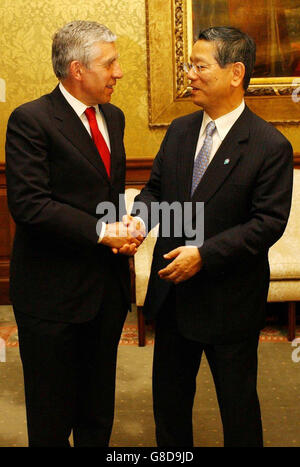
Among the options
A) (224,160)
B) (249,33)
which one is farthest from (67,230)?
(249,33)

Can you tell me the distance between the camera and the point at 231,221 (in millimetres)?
2119

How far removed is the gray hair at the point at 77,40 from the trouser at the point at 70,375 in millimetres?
895

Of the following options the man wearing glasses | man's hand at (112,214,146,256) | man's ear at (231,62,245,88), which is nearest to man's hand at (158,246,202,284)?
the man wearing glasses

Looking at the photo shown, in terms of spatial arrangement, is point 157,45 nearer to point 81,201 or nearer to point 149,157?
point 149,157

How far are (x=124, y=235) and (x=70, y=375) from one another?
603mm

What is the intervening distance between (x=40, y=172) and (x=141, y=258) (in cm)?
214

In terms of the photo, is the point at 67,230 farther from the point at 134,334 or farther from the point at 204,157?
the point at 134,334

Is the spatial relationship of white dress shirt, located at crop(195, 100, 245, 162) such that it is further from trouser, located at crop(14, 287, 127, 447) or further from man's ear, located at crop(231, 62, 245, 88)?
trouser, located at crop(14, 287, 127, 447)

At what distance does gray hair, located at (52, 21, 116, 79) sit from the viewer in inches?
81.6

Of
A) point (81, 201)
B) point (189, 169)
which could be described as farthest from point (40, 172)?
point (189, 169)

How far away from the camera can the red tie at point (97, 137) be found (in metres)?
2.21

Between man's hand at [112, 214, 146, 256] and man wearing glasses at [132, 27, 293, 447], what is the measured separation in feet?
0.30

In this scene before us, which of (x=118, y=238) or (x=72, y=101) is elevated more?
(x=72, y=101)

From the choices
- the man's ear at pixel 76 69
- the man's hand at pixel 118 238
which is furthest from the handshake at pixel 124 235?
the man's ear at pixel 76 69
